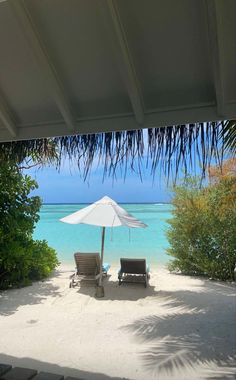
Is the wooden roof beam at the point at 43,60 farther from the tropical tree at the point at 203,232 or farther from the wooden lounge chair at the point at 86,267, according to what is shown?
the tropical tree at the point at 203,232

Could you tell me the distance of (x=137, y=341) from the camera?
14.1ft

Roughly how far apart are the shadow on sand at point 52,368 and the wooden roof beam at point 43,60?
266cm

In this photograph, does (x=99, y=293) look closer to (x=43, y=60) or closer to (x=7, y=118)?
(x=7, y=118)

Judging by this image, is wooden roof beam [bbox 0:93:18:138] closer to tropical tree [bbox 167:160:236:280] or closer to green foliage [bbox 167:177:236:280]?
tropical tree [bbox 167:160:236:280]

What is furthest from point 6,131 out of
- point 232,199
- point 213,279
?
point 213,279

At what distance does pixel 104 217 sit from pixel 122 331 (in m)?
2.84

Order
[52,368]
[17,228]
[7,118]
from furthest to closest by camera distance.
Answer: [17,228] → [52,368] → [7,118]

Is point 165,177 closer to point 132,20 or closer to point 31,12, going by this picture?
point 132,20

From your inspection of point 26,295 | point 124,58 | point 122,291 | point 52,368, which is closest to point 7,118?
point 124,58

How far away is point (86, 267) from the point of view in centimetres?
770

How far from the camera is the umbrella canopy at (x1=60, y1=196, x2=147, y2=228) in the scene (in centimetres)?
690

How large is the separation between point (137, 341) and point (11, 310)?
2615 mm

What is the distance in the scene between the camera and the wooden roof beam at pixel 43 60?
159cm

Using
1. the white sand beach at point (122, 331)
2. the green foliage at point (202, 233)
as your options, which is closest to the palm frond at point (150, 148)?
the white sand beach at point (122, 331)
